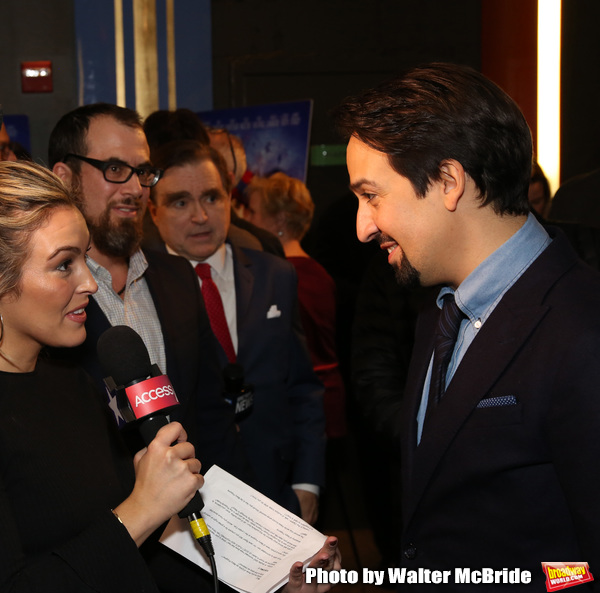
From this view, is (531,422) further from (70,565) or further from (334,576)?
(70,565)

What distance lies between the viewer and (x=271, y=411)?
288 centimetres

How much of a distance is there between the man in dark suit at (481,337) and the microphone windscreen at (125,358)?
1.95ft

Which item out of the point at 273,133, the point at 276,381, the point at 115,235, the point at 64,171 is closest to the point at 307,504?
the point at 276,381

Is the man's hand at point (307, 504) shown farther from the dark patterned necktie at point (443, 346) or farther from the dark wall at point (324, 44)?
the dark wall at point (324, 44)

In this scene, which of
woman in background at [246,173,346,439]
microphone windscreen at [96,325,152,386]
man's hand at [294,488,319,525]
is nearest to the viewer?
microphone windscreen at [96,325,152,386]

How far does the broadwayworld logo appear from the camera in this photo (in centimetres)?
138

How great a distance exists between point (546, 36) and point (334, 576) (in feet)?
10.1

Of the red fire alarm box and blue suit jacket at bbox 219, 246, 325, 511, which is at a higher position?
the red fire alarm box

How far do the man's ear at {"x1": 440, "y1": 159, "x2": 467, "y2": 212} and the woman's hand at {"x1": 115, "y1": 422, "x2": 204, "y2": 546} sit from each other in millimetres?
757

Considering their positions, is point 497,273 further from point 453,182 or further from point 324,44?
point 324,44

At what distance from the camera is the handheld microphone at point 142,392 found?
1541 mm

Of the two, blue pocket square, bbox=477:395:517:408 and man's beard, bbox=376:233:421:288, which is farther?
man's beard, bbox=376:233:421:288

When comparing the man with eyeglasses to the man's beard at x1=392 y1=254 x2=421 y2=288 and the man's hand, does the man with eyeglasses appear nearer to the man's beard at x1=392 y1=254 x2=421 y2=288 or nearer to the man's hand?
the man's hand

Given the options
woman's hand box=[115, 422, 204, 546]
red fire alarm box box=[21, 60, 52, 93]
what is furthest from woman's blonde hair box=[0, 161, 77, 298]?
red fire alarm box box=[21, 60, 52, 93]
